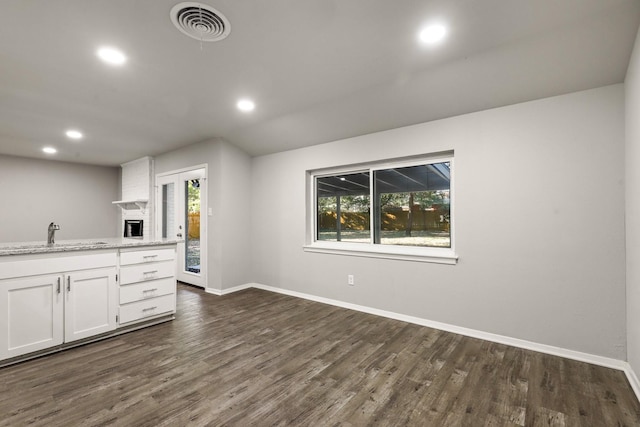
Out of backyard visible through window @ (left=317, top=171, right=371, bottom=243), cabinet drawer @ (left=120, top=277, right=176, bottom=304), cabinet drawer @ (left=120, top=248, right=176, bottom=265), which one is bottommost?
cabinet drawer @ (left=120, top=277, right=176, bottom=304)

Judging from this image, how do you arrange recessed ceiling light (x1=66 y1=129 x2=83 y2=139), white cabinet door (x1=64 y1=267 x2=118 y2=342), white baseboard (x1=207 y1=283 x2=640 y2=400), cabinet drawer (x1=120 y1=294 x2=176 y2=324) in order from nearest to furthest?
white baseboard (x1=207 y1=283 x2=640 y2=400) → white cabinet door (x1=64 y1=267 x2=118 y2=342) → cabinet drawer (x1=120 y1=294 x2=176 y2=324) → recessed ceiling light (x1=66 y1=129 x2=83 y2=139)

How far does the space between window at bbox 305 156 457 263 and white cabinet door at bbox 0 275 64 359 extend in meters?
2.78

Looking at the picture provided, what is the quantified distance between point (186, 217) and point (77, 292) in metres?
2.58

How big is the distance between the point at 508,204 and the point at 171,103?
12.3ft

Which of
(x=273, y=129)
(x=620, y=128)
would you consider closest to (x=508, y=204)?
(x=620, y=128)

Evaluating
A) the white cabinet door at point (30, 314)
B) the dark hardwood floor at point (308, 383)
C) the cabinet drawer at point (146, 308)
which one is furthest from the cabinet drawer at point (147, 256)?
the dark hardwood floor at point (308, 383)

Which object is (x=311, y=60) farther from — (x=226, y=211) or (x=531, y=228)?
(x=226, y=211)

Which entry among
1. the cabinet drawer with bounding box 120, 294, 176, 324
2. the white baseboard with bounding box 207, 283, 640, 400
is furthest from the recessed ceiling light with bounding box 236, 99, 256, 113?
the white baseboard with bounding box 207, 283, 640, 400

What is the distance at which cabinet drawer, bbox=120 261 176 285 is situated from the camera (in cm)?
299

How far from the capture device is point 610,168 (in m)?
2.33

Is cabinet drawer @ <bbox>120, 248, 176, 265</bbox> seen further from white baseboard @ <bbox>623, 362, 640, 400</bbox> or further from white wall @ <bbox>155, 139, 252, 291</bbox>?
white baseboard @ <bbox>623, 362, 640, 400</bbox>

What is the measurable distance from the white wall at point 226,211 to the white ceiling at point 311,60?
0.88 m

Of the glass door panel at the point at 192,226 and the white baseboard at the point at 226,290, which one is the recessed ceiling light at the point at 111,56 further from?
the white baseboard at the point at 226,290

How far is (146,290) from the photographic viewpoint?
315cm
